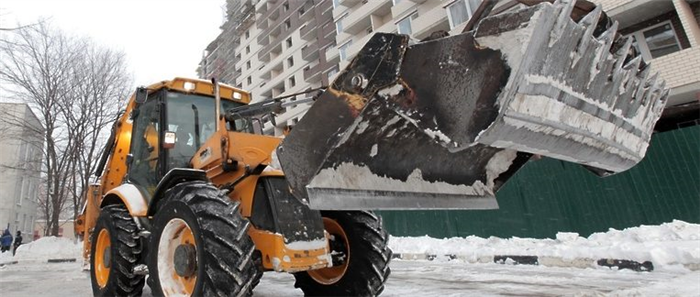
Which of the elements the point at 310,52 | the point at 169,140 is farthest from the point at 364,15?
the point at 169,140

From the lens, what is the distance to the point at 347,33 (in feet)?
104

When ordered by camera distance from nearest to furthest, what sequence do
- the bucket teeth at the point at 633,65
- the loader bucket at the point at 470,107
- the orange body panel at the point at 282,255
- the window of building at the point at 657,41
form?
the loader bucket at the point at 470,107
the bucket teeth at the point at 633,65
the orange body panel at the point at 282,255
the window of building at the point at 657,41

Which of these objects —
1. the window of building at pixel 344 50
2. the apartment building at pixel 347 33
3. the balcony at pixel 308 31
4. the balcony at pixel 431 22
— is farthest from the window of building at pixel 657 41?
the balcony at pixel 308 31

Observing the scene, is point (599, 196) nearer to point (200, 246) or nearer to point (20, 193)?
point (200, 246)

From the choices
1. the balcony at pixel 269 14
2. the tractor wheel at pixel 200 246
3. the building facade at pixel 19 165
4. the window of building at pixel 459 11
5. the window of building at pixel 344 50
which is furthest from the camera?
the balcony at pixel 269 14

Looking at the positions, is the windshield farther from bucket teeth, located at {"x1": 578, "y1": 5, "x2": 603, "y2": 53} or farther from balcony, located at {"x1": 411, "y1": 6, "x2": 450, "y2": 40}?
balcony, located at {"x1": 411, "y1": 6, "x2": 450, "y2": 40}

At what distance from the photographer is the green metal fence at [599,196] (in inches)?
320

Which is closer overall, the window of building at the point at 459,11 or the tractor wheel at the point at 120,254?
the tractor wheel at the point at 120,254

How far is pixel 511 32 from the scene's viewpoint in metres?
1.74

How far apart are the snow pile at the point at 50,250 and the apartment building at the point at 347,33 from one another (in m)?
11.5

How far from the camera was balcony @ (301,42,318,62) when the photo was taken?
36.9 meters

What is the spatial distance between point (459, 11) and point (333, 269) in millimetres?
18201

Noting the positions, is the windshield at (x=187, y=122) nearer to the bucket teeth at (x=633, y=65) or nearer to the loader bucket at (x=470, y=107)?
the loader bucket at (x=470, y=107)

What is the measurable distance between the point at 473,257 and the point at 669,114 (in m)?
9.41
